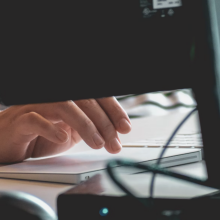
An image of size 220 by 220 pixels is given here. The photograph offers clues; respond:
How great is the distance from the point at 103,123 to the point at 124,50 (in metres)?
0.32

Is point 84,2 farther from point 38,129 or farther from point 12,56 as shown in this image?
point 38,129

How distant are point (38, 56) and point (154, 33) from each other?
0.43ft

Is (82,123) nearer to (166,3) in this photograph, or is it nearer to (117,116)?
(117,116)

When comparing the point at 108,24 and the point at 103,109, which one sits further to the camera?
the point at 103,109

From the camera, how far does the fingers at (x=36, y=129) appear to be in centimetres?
68

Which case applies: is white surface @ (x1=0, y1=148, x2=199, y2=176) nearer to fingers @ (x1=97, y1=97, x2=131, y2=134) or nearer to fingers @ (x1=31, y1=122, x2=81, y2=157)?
fingers @ (x1=97, y1=97, x2=131, y2=134)

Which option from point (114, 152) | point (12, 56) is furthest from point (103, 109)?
point (12, 56)

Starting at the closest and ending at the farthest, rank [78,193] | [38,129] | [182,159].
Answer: [78,193] → [182,159] → [38,129]

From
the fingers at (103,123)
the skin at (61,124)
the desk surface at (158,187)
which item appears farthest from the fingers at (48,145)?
the desk surface at (158,187)

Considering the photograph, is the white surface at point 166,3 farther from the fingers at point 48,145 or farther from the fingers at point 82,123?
the fingers at point 48,145

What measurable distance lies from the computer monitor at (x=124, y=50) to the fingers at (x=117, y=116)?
0.30m

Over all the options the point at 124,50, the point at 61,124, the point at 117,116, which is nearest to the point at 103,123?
the point at 117,116

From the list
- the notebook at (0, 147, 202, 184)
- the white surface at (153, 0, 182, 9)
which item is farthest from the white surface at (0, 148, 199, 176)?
the white surface at (153, 0, 182, 9)

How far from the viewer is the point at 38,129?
0.70 meters
